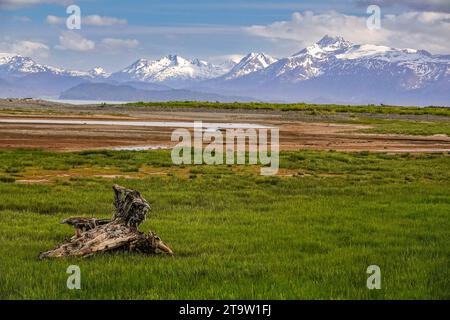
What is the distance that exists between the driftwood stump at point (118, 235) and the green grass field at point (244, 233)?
1.18 ft

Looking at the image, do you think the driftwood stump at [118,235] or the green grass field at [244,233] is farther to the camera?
the driftwood stump at [118,235]

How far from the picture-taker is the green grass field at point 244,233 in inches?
515

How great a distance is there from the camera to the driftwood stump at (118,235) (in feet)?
50.7

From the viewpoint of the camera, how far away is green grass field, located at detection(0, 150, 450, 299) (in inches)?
515

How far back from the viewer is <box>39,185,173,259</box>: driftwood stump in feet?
50.7

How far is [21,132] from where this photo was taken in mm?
65562

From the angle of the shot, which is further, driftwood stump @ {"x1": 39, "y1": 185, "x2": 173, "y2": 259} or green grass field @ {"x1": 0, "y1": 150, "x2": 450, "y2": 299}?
driftwood stump @ {"x1": 39, "y1": 185, "x2": 173, "y2": 259}

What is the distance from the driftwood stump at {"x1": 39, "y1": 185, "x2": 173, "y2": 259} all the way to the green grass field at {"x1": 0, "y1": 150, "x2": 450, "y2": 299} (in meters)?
0.36

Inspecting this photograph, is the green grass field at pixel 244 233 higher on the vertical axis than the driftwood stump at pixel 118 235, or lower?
lower

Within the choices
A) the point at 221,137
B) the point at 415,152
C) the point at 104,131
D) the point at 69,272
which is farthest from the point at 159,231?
the point at 104,131

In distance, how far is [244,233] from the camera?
1912 cm

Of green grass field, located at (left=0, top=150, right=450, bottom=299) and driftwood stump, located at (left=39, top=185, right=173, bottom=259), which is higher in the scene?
driftwood stump, located at (left=39, top=185, right=173, bottom=259)
